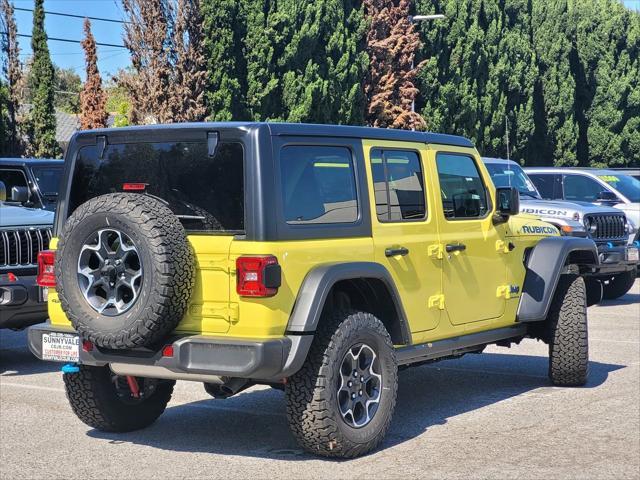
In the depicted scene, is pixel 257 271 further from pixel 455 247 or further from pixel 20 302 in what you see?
pixel 20 302

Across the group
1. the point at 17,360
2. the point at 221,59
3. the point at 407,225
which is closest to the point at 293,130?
the point at 407,225

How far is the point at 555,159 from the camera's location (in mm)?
44719

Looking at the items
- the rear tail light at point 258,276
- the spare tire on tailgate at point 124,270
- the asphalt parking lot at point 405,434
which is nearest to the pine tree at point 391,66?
the asphalt parking lot at point 405,434

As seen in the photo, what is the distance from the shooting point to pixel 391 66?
37.2 metres

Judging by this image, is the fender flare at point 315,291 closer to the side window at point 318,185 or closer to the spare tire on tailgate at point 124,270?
the side window at point 318,185

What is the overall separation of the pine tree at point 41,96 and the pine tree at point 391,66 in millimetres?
10140

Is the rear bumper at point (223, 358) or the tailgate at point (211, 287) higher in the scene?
the tailgate at point (211, 287)

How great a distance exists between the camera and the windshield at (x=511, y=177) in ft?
52.1

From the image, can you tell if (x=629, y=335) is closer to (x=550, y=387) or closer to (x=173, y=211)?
(x=550, y=387)

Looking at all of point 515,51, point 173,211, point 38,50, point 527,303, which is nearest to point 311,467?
point 173,211

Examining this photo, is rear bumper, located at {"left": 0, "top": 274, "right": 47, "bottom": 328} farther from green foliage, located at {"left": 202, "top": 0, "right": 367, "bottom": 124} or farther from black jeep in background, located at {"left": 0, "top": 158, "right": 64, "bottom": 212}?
green foliage, located at {"left": 202, "top": 0, "right": 367, "bottom": 124}

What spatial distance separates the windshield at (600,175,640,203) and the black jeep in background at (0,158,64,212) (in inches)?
382

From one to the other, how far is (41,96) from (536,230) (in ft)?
90.4

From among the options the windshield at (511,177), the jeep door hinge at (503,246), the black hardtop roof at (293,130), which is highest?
the black hardtop roof at (293,130)
